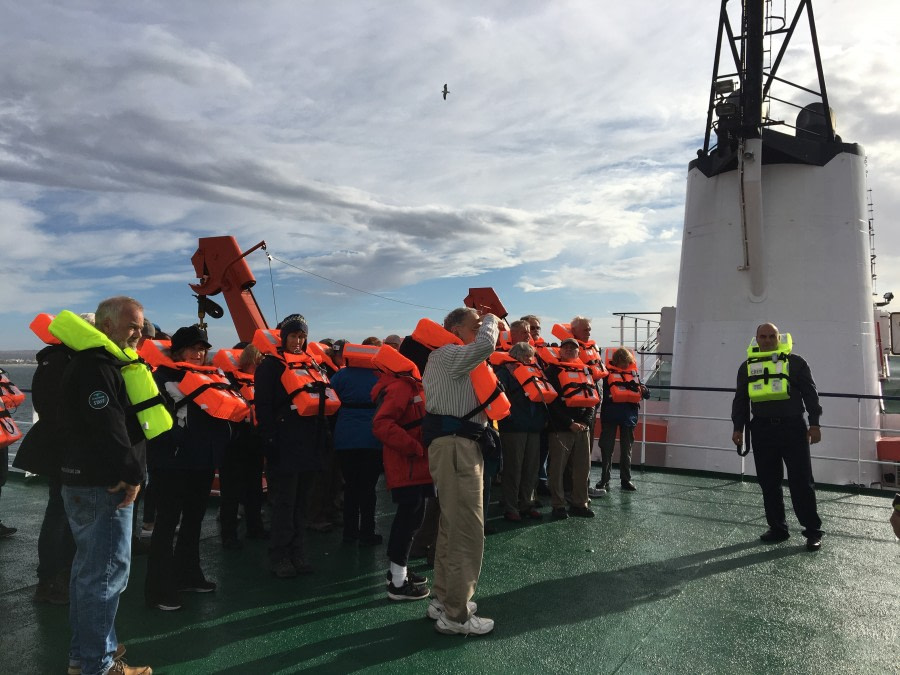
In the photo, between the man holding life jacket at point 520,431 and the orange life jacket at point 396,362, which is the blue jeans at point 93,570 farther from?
the man holding life jacket at point 520,431

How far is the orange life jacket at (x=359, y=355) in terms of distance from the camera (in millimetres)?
5066

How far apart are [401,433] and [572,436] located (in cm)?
276

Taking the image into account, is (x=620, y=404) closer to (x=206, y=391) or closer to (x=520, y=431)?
(x=520, y=431)

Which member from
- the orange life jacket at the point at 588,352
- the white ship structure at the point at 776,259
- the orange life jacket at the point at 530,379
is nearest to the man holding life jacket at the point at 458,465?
the orange life jacket at the point at 530,379

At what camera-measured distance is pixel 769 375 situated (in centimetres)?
532

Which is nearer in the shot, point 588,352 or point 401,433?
point 401,433

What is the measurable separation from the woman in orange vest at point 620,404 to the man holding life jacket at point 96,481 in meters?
5.31

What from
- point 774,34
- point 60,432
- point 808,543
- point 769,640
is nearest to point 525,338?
point 808,543

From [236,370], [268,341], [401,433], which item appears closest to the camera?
[401,433]

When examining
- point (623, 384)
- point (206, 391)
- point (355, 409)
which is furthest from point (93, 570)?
point (623, 384)

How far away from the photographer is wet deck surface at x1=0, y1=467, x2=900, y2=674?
317 centimetres

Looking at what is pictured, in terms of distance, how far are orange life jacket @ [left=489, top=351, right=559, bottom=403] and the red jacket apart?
1901 millimetres

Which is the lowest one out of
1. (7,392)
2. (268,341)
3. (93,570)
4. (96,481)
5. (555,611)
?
(555,611)

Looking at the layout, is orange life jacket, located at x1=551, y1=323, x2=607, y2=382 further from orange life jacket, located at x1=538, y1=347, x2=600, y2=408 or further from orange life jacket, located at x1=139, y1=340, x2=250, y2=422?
orange life jacket, located at x1=139, y1=340, x2=250, y2=422
